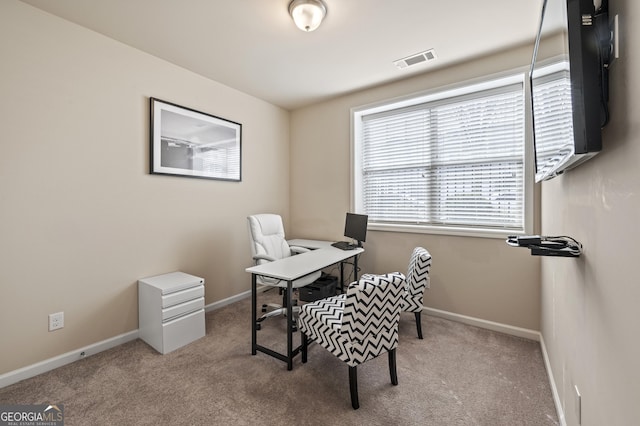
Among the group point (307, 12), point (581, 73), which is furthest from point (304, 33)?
point (581, 73)

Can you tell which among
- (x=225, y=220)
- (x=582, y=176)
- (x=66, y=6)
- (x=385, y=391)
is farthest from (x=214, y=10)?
(x=385, y=391)

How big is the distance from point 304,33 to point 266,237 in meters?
2.06

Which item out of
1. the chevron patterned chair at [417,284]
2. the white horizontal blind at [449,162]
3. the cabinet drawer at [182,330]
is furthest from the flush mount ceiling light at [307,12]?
the cabinet drawer at [182,330]

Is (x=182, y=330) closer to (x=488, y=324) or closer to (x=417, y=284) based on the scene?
(x=417, y=284)

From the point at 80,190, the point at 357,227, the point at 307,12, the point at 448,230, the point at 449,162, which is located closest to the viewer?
the point at 307,12

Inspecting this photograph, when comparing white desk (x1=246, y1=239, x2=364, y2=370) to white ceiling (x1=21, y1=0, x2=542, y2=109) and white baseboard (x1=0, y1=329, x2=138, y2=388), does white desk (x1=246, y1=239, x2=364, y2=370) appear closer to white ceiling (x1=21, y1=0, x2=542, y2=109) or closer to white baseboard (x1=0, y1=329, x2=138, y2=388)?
white baseboard (x1=0, y1=329, x2=138, y2=388)

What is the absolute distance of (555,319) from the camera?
181 centimetres

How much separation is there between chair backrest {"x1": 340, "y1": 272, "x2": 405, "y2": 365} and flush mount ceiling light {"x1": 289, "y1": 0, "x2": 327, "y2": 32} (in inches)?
73.1

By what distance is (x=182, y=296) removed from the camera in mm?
2457

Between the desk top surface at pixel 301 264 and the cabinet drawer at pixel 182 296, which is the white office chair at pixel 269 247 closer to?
the desk top surface at pixel 301 264

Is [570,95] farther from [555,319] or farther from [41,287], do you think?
[41,287]

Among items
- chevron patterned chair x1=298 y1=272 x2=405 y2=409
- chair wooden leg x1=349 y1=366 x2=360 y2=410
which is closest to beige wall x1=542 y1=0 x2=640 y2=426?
chevron patterned chair x1=298 y1=272 x2=405 y2=409

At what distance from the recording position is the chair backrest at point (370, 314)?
1632mm

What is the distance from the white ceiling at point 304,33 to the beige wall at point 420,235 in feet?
0.68
